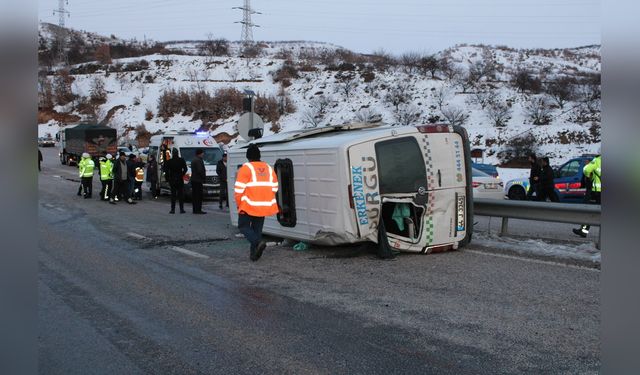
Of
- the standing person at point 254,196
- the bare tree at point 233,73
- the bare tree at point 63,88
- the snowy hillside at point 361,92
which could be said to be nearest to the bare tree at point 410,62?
the snowy hillside at point 361,92

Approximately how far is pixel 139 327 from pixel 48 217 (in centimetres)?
1151

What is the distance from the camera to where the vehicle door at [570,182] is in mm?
18344

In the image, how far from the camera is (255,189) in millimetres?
8953

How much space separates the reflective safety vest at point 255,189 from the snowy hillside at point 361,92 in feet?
101

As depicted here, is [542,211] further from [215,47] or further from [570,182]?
Result: [215,47]

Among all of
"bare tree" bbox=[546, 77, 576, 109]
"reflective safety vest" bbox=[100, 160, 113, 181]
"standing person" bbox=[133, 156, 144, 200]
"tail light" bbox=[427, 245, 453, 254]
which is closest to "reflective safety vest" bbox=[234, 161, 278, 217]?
"tail light" bbox=[427, 245, 453, 254]

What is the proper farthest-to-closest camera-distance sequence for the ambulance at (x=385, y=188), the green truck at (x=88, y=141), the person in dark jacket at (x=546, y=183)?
the green truck at (x=88, y=141) < the person in dark jacket at (x=546, y=183) < the ambulance at (x=385, y=188)

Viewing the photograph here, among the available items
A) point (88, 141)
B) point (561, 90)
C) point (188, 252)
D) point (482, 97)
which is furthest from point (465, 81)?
point (188, 252)

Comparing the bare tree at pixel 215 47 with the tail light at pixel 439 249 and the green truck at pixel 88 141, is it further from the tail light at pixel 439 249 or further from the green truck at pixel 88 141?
the tail light at pixel 439 249

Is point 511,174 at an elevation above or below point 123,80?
below

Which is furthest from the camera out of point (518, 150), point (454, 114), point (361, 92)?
point (361, 92)

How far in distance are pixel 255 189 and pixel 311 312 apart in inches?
123

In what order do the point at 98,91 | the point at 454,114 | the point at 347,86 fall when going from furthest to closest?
1. the point at 98,91
2. the point at 347,86
3. the point at 454,114

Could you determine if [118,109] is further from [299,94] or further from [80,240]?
[80,240]
